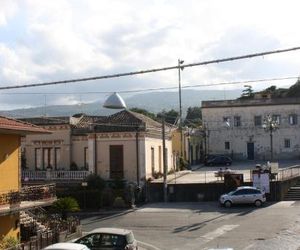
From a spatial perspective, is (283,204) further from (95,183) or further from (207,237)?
(95,183)

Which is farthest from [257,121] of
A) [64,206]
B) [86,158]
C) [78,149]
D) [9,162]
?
[9,162]

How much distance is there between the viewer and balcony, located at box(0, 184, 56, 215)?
1064 inches

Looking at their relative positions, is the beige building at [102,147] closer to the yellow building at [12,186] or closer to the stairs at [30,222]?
the stairs at [30,222]

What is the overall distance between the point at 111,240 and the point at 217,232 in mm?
10694

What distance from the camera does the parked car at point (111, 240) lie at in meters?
24.7

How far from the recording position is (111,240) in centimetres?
2497

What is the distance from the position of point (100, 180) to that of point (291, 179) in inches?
627

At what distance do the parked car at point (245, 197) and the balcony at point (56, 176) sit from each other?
13.2 m

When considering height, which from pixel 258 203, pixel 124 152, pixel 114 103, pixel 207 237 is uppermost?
pixel 114 103

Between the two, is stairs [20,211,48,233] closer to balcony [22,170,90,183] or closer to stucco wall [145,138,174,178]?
balcony [22,170,90,183]

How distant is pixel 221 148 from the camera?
7975cm

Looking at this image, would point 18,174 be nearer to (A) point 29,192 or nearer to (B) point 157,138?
(A) point 29,192

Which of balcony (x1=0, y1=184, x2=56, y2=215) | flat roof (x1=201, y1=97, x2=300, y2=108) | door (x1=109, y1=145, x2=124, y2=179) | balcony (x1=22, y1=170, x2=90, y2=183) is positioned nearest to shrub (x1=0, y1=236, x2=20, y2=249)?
balcony (x1=0, y1=184, x2=56, y2=215)

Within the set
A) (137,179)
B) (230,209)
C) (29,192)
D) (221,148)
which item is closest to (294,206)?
(230,209)
